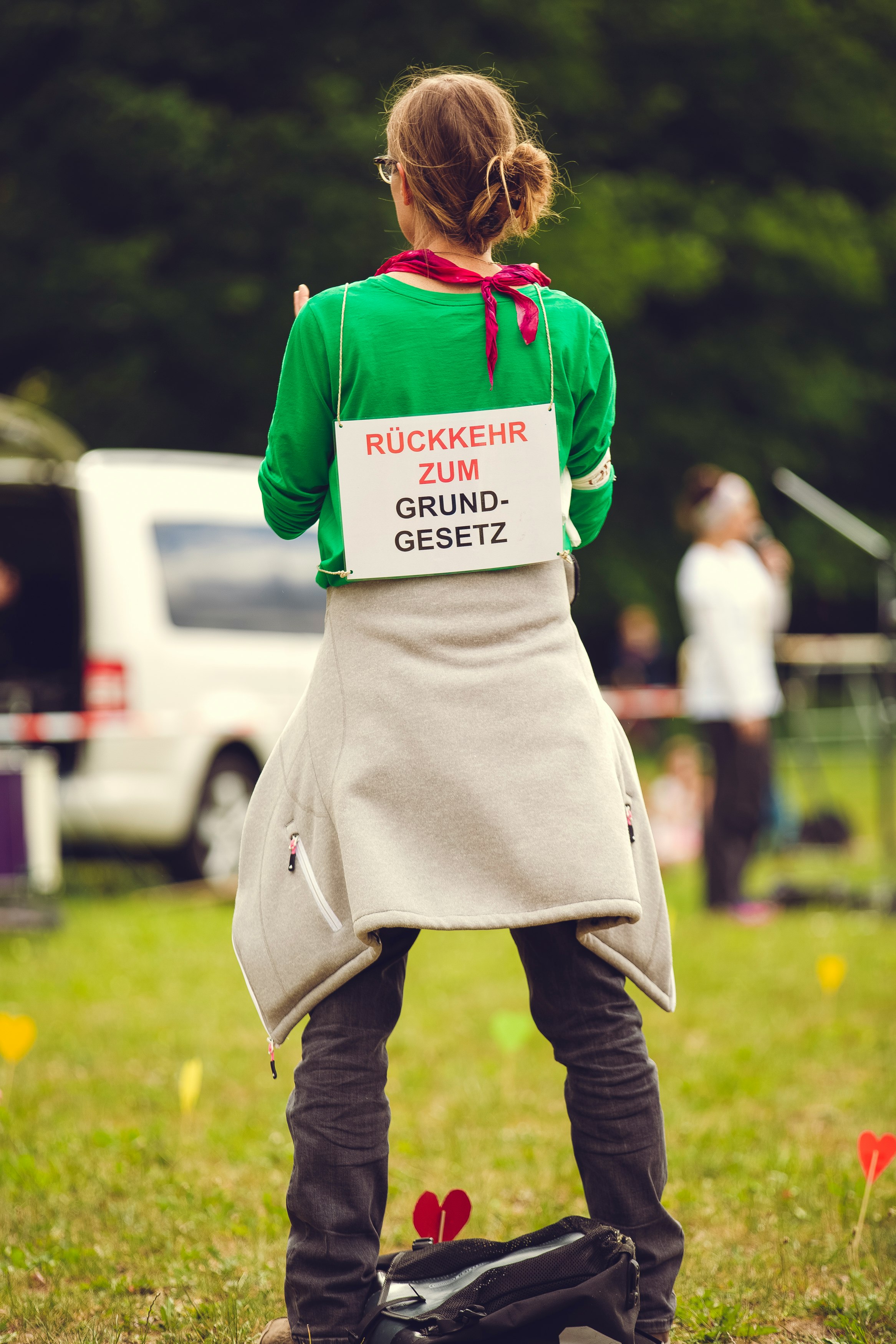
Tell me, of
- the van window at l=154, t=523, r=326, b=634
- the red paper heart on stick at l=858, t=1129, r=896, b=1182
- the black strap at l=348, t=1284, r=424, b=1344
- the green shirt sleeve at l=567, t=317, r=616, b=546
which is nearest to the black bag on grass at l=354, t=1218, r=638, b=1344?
the black strap at l=348, t=1284, r=424, b=1344

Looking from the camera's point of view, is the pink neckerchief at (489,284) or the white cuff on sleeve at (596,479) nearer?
the pink neckerchief at (489,284)

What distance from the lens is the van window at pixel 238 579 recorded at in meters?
8.02

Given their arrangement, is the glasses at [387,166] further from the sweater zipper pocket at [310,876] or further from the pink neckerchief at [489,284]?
the sweater zipper pocket at [310,876]

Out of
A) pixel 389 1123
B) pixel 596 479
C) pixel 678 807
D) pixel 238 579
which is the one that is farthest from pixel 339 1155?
pixel 678 807

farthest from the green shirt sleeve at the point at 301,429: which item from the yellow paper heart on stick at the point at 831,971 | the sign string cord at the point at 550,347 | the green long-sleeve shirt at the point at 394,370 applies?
the yellow paper heart on stick at the point at 831,971

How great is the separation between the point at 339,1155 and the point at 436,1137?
61.7 inches

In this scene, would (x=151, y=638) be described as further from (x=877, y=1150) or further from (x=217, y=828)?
(x=877, y=1150)

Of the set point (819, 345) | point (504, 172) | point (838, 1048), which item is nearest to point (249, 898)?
point (504, 172)

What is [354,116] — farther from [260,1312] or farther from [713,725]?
[260,1312]

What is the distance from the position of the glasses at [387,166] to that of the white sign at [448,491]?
36cm

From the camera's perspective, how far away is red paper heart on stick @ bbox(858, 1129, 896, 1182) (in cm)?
283

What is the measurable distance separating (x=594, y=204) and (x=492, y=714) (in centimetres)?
1413

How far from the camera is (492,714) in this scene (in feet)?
6.94

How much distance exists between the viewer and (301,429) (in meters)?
2.14
